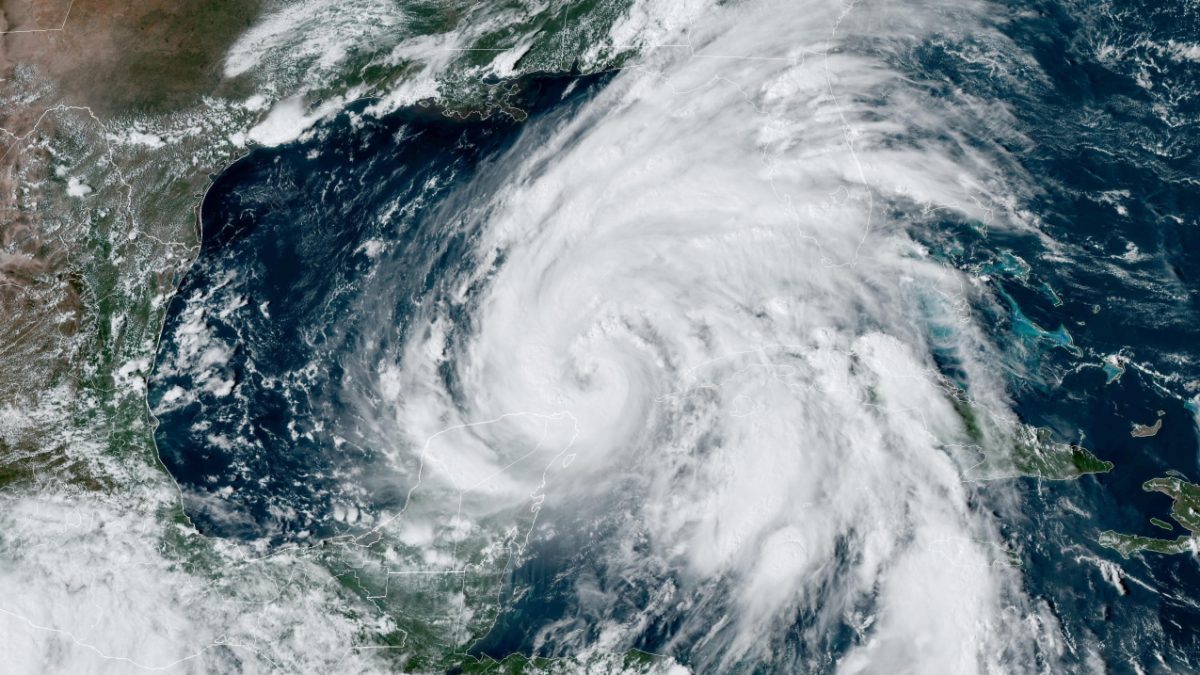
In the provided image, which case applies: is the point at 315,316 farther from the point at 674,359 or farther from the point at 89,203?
the point at 674,359

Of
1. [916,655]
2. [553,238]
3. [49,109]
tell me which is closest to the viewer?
[916,655]

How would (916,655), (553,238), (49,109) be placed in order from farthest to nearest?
(49,109)
(553,238)
(916,655)

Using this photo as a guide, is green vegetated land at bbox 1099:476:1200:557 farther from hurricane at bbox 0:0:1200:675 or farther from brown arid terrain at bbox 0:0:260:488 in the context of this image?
brown arid terrain at bbox 0:0:260:488

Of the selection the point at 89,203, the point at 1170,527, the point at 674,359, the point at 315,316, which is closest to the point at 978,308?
the point at 1170,527

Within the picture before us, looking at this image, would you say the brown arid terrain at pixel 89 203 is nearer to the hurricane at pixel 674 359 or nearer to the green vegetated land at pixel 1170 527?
the hurricane at pixel 674 359

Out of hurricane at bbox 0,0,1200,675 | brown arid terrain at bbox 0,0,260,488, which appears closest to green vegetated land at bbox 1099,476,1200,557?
hurricane at bbox 0,0,1200,675

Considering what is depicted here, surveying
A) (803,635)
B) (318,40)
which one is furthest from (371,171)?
(803,635)

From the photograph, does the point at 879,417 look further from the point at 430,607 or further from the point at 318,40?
the point at 318,40
